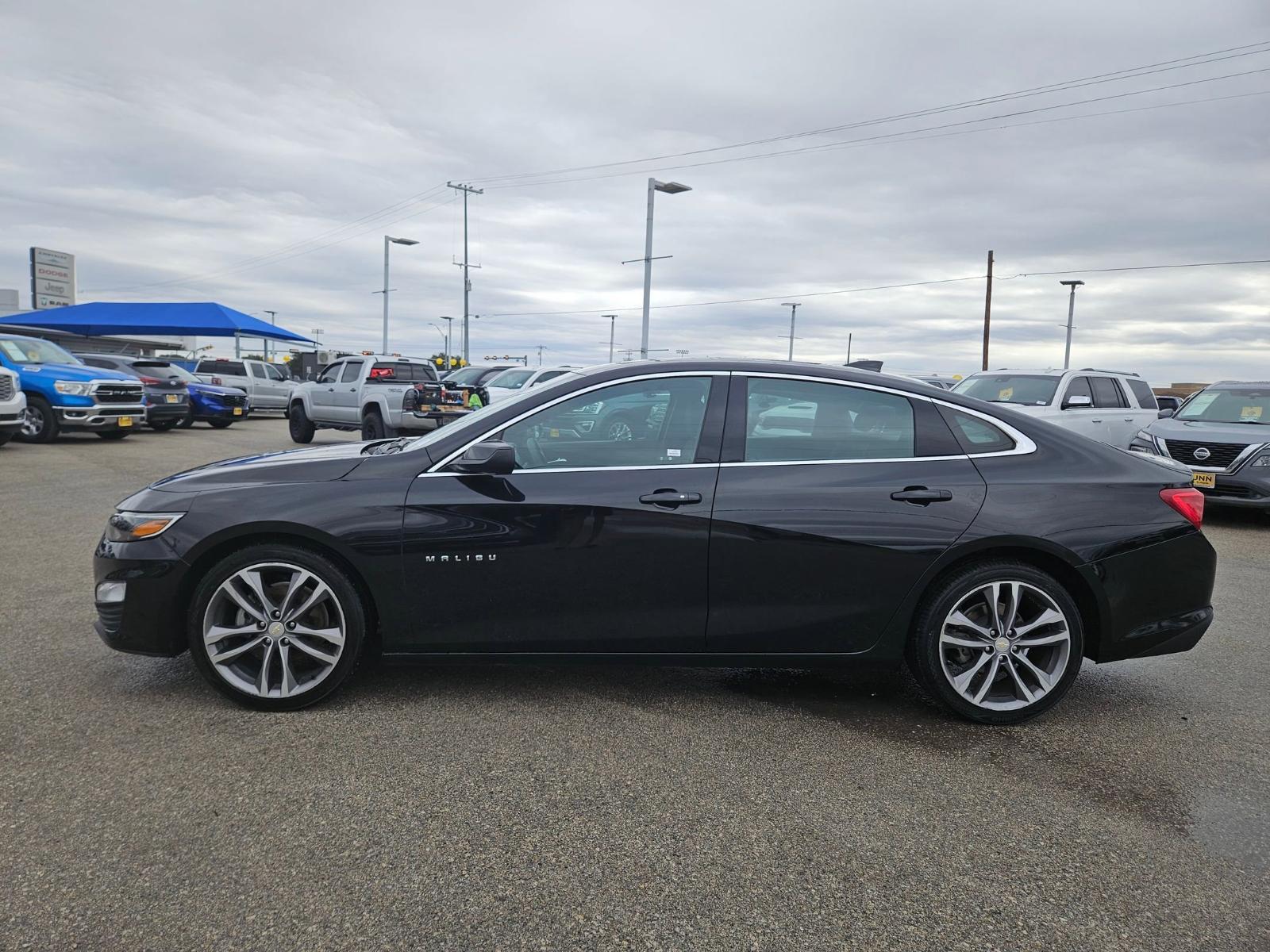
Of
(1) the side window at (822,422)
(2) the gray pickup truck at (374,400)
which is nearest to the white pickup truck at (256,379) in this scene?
(2) the gray pickup truck at (374,400)

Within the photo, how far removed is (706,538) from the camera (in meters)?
3.67

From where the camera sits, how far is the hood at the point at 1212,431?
9.95m

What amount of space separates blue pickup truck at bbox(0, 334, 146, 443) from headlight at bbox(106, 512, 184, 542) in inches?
562

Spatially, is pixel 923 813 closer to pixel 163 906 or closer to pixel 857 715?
pixel 857 715

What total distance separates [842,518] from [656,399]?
926mm

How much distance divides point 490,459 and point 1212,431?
9.74m

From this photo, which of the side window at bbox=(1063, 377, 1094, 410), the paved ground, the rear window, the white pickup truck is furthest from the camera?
the rear window

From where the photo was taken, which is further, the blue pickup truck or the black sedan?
the blue pickup truck

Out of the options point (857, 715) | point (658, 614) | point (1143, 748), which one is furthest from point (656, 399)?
point (1143, 748)

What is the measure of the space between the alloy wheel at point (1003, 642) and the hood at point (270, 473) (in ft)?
8.62

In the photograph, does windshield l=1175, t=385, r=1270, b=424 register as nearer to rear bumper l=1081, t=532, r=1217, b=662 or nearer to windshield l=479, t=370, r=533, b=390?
rear bumper l=1081, t=532, r=1217, b=662

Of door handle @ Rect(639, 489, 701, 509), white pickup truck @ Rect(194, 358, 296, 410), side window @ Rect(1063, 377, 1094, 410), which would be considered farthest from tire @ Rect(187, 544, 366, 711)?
white pickup truck @ Rect(194, 358, 296, 410)

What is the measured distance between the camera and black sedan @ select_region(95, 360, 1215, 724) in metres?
3.67

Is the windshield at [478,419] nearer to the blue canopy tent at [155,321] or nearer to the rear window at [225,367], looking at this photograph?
the rear window at [225,367]
